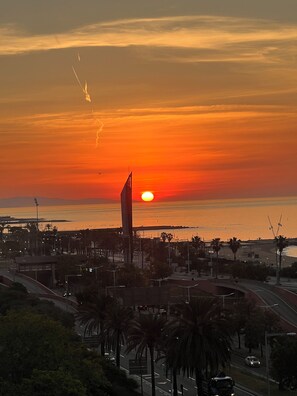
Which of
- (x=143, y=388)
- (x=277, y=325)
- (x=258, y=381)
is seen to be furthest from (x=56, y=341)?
(x=277, y=325)

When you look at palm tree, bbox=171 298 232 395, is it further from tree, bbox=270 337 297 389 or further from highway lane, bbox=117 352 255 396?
tree, bbox=270 337 297 389

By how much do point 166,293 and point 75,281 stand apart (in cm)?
4628

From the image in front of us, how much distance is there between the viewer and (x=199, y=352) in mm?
47094

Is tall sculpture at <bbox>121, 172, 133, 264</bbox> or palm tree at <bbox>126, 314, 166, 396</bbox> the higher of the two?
tall sculpture at <bbox>121, 172, 133, 264</bbox>

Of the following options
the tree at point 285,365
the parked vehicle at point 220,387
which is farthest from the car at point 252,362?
the parked vehicle at point 220,387

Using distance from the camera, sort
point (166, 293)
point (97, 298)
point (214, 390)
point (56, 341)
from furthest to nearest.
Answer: point (166, 293) → point (97, 298) → point (214, 390) → point (56, 341)

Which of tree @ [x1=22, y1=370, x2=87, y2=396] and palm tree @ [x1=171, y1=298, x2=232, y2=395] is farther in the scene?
palm tree @ [x1=171, y1=298, x2=232, y2=395]

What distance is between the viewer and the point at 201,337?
47.4 m

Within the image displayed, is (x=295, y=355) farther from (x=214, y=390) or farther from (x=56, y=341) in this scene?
(x=56, y=341)

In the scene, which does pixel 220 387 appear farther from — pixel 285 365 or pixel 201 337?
pixel 285 365

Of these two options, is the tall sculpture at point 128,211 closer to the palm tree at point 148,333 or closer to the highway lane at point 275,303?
the highway lane at point 275,303

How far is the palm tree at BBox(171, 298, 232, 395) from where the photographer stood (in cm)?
4716

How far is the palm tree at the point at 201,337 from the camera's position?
47.2 meters

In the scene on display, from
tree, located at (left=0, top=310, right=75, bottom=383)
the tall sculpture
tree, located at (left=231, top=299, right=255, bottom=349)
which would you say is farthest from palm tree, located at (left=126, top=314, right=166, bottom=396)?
the tall sculpture
